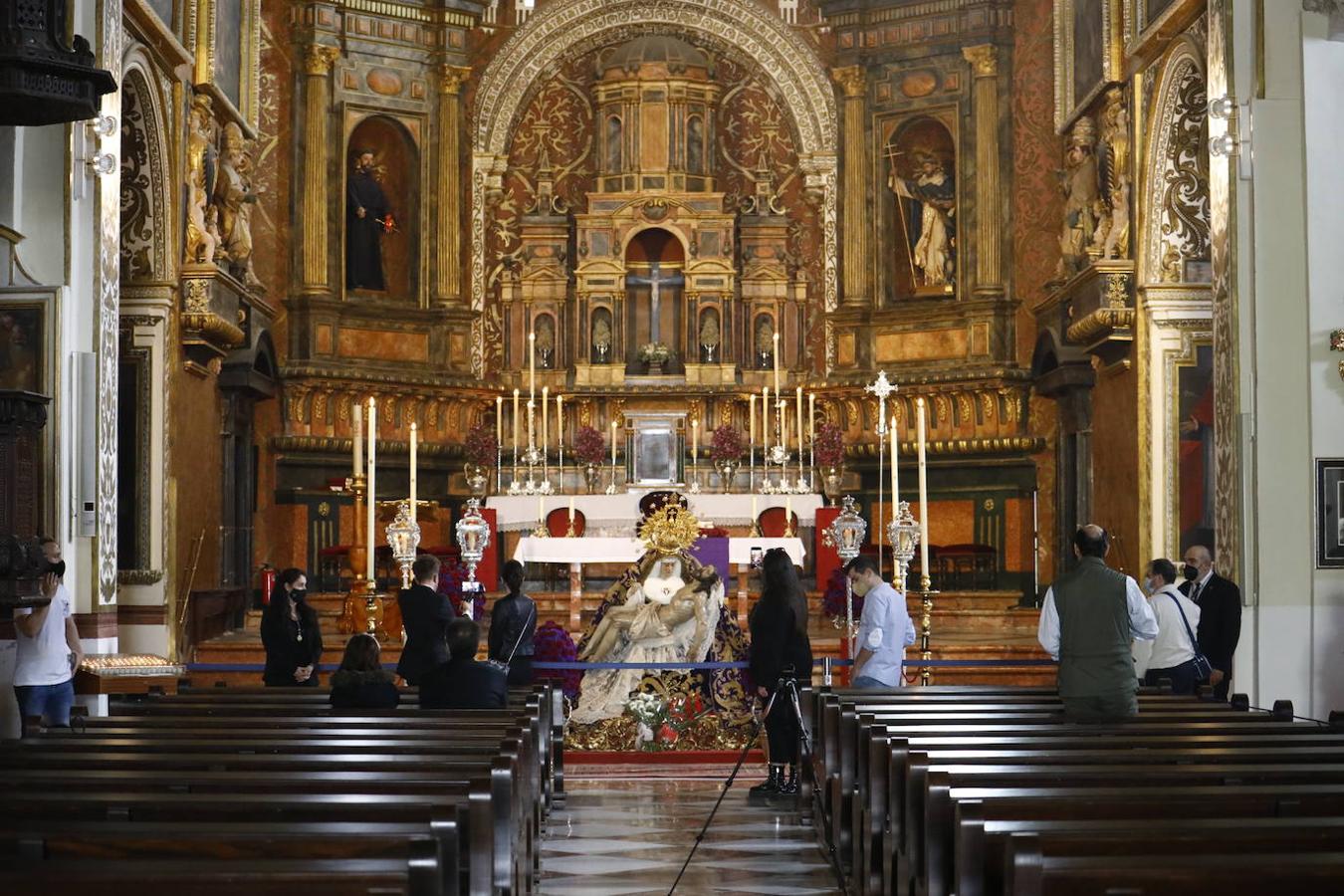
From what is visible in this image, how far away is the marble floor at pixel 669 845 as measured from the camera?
8.41 meters

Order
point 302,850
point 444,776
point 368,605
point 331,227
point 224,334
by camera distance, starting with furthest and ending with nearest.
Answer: point 331,227, point 224,334, point 368,605, point 444,776, point 302,850

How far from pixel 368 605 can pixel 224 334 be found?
15.9 ft


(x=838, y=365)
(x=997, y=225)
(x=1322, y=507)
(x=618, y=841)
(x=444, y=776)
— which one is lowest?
(x=618, y=841)

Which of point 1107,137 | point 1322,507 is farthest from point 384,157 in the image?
point 1322,507

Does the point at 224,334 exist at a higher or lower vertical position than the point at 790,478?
higher

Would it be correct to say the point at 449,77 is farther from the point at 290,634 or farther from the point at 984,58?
the point at 290,634

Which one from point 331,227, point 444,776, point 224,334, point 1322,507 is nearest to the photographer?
point 444,776

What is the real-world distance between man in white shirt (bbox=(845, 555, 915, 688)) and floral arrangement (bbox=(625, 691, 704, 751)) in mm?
2410

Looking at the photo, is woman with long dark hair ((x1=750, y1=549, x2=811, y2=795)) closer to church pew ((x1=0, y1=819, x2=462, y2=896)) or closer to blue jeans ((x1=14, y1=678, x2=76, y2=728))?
blue jeans ((x1=14, y1=678, x2=76, y2=728))

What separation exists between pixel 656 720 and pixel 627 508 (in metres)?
6.05

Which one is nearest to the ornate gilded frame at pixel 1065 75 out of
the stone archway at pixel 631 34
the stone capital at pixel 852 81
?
the stone capital at pixel 852 81

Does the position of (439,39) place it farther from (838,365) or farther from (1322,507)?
Answer: (1322,507)

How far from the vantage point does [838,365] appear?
22016 mm

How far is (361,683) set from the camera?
30.7ft
